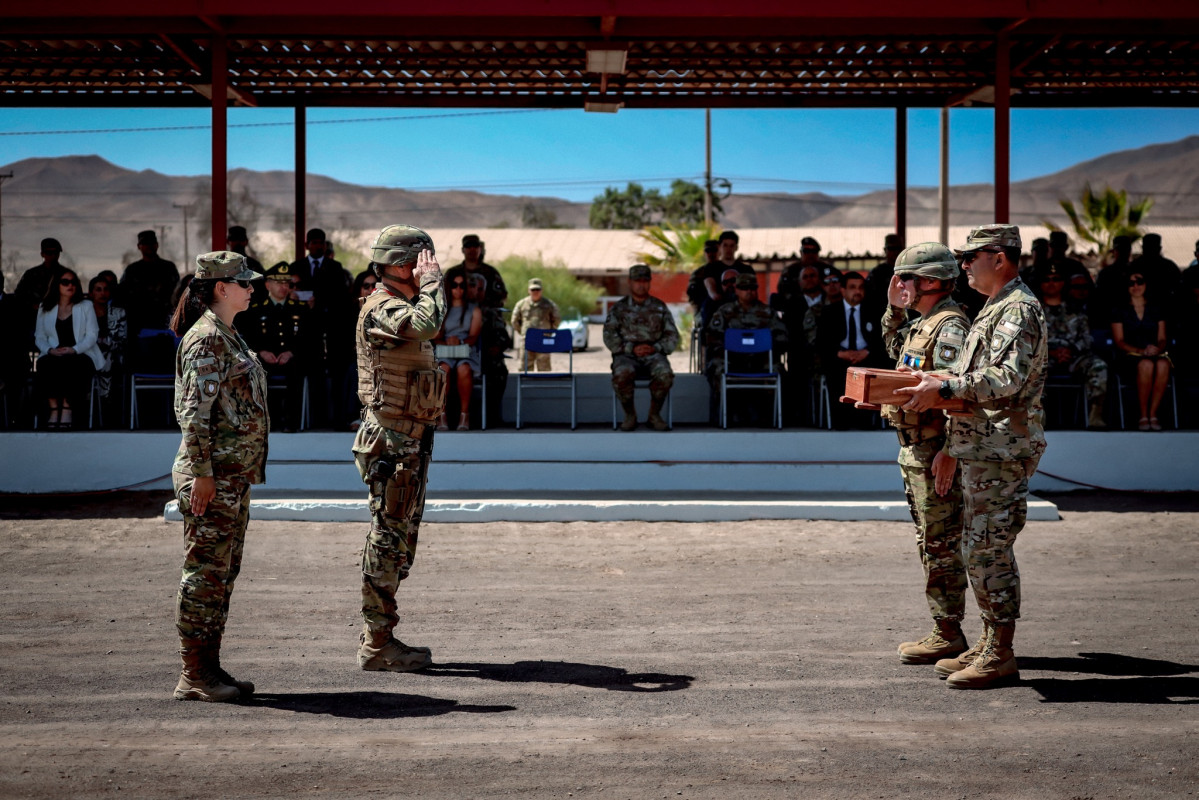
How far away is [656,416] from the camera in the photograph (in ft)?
36.5

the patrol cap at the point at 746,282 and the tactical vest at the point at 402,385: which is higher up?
the patrol cap at the point at 746,282

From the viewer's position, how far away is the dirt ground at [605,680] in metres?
4.17

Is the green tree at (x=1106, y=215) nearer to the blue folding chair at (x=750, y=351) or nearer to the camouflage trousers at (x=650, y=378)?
the blue folding chair at (x=750, y=351)

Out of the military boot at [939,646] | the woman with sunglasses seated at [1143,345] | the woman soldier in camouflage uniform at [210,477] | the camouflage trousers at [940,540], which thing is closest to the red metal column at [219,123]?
the woman soldier in camouflage uniform at [210,477]

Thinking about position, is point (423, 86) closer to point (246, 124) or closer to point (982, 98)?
point (982, 98)

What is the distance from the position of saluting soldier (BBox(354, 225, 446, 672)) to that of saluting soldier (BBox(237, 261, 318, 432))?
558cm

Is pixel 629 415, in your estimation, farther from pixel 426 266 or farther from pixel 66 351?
pixel 426 266

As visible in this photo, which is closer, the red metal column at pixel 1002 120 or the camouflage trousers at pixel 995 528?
the camouflage trousers at pixel 995 528

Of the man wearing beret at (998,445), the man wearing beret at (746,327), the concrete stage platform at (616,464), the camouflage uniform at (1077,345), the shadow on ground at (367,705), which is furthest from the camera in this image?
the man wearing beret at (746,327)

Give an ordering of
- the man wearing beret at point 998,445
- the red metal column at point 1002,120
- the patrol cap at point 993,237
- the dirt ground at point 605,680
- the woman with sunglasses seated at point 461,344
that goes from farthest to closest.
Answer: the woman with sunglasses seated at point 461,344
the red metal column at point 1002,120
the patrol cap at point 993,237
the man wearing beret at point 998,445
the dirt ground at point 605,680

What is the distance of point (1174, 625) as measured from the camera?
20.6 ft

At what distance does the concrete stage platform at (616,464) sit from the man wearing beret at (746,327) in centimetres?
92

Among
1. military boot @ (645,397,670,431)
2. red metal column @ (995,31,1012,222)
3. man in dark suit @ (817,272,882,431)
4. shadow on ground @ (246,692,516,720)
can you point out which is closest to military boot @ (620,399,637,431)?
military boot @ (645,397,670,431)

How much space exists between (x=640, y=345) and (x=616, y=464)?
4.22 ft
